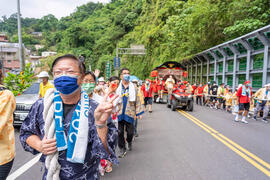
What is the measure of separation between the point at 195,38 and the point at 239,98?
43.8ft

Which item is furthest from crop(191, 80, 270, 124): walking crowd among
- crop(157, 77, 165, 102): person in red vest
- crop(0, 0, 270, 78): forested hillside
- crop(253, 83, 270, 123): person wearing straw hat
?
crop(0, 0, 270, 78): forested hillside

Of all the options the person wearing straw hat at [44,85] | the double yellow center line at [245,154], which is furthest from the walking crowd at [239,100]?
the person wearing straw hat at [44,85]

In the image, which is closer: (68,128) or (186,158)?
(68,128)

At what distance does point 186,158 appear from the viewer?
462cm

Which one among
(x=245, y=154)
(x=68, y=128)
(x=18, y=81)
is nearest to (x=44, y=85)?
(x=18, y=81)

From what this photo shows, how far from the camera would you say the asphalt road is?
3.79 m

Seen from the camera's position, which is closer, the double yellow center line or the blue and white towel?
the blue and white towel

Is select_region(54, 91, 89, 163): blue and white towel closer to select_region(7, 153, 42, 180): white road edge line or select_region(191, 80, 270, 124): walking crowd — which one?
select_region(7, 153, 42, 180): white road edge line

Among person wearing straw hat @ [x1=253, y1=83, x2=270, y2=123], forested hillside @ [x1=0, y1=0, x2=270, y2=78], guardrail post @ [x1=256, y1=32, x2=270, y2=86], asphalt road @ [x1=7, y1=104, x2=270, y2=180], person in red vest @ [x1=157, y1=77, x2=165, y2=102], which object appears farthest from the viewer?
person in red vest @ [x1=157, y1=77, x2=165, y2=102]

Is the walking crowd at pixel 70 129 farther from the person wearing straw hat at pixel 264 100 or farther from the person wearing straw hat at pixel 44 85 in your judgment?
the person wearing straw hat at pixel 264 100

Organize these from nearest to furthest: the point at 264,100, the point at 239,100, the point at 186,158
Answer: the point at 186,158 → the point at 239,100 → the point at 264,100

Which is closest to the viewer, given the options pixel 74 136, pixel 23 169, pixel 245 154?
pixel 74 136

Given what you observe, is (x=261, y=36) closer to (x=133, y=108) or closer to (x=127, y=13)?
→ (x=133, y=108)

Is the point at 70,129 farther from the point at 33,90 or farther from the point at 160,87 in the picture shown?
the point at 160,87
